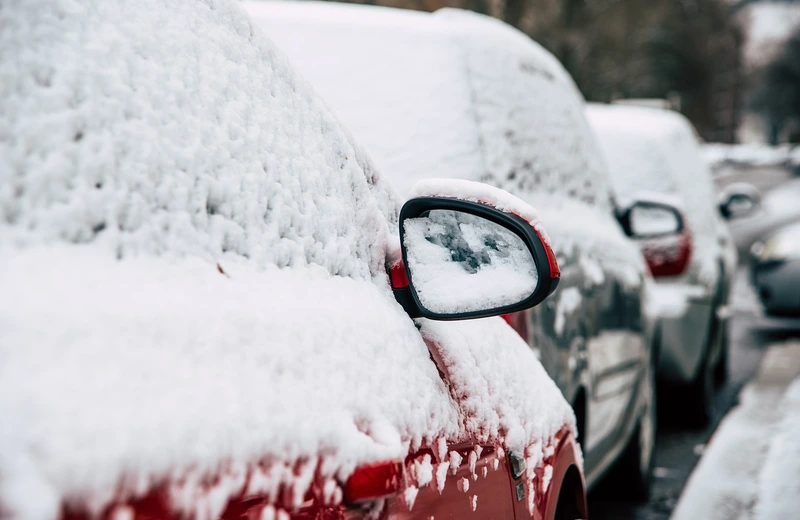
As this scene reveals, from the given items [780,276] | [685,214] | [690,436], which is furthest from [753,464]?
[780,276]

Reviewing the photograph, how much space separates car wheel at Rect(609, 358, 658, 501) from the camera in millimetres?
4508

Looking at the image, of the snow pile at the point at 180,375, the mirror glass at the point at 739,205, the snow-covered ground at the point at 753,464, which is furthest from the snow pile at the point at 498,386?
the mirror glass at the point at 739,205

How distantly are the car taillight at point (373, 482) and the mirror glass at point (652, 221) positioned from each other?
355 cm

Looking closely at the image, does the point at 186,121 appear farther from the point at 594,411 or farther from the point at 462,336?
the point at 594,411

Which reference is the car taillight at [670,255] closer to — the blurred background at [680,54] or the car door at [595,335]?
the car door at [595,335]

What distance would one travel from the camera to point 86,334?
1.18 metres

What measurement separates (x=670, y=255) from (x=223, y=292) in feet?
16.8

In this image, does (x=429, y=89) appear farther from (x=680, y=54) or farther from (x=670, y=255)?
(x=680, y=54)

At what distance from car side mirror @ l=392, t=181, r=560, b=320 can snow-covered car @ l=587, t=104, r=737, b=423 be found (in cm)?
331

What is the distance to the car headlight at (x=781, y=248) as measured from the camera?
892cm

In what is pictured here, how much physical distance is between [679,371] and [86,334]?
510 centimetres

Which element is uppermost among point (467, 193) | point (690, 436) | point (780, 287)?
point (467, 193)

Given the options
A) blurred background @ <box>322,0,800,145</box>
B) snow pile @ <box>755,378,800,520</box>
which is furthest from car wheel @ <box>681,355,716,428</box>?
blurred background @ <box>322,0,800,145</box>

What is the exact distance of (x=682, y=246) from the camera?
243 inches
